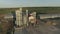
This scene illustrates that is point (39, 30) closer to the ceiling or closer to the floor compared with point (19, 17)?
closer to the floor

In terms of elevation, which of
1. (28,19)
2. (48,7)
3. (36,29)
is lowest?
(36,29)

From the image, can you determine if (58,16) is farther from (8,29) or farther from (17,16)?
(8,29)

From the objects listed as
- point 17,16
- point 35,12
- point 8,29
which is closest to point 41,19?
point 35,12

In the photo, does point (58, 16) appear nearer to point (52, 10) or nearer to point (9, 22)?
point (52, 10)

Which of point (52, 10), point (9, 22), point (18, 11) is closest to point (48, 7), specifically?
point (52, 10)

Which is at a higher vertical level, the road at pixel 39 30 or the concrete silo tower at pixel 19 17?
the concrete silo tower at pixel 19 17

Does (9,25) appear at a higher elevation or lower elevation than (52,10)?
lower

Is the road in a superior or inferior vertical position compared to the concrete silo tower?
inferior
